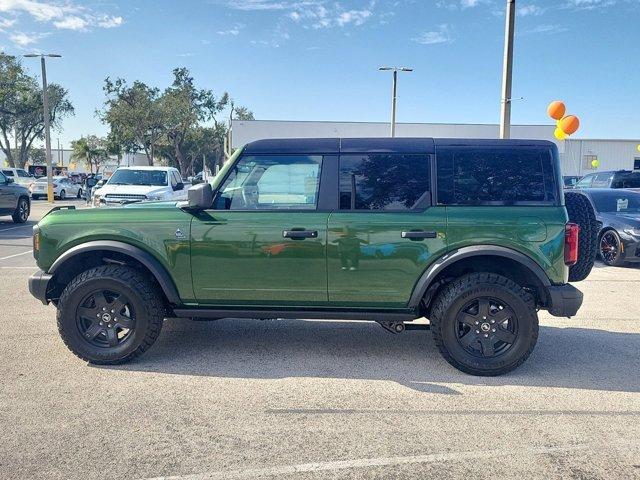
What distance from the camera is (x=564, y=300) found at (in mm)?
3988

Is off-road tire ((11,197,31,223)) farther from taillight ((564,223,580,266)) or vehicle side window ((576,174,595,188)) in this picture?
vehicle side window ((576,174,595,188))

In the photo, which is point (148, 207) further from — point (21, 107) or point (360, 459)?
point (21, 107)

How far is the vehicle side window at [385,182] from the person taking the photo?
13.7 ft

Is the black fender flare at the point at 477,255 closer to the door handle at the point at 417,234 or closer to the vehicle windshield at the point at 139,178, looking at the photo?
the door handle at the point at 417,234

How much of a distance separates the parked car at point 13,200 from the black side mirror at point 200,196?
41.9 ft

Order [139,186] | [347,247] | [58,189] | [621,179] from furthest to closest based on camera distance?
[58,189], [621,179], [139,186], [347,247]

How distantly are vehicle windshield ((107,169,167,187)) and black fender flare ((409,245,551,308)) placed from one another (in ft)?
37.9

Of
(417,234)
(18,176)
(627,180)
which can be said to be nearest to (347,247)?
(417,234)

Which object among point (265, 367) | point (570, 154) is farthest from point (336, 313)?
point (570, 154)

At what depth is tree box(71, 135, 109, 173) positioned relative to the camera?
6756cm

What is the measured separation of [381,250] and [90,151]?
7154 cm

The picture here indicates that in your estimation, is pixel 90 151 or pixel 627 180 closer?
pixel 627 180

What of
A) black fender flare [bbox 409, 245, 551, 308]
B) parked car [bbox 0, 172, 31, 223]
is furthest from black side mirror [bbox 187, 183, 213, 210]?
parked car [bbox 0, 172, 31, 223]

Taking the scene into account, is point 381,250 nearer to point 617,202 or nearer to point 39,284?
point 39,284
